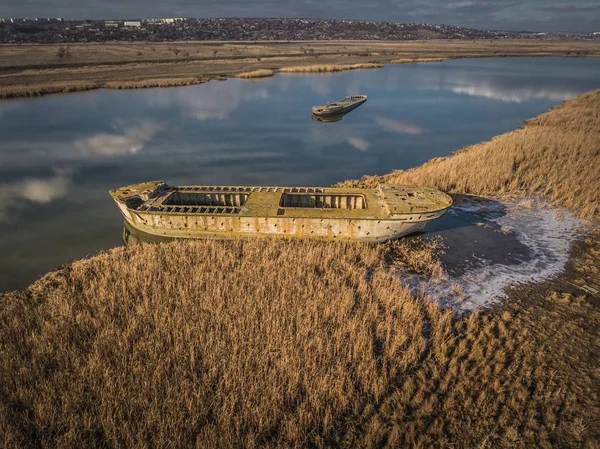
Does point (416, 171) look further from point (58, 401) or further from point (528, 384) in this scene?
point (58, 401)

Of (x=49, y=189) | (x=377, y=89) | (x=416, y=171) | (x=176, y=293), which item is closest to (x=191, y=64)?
(x=377, y=89)

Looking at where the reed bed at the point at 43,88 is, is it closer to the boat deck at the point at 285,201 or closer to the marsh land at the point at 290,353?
the boat deck at the point at 285,201

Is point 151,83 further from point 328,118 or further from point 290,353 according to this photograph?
point 290,353

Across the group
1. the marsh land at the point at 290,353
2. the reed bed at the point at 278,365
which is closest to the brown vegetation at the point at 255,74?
the marsh land at the point at 290,353

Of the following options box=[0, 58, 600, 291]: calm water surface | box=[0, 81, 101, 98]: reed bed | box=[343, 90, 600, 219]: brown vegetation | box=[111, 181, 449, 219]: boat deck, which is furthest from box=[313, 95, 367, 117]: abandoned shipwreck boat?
box=[0, 81, 101, 98]: reed bed

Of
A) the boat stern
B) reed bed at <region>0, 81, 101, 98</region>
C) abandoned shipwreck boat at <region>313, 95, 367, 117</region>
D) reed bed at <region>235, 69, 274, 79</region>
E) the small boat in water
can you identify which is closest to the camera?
the boat stern

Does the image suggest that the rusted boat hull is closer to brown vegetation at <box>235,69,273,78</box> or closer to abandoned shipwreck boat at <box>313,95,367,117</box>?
abandoned shipwreck boat at <box>313,95,367,117</box>
